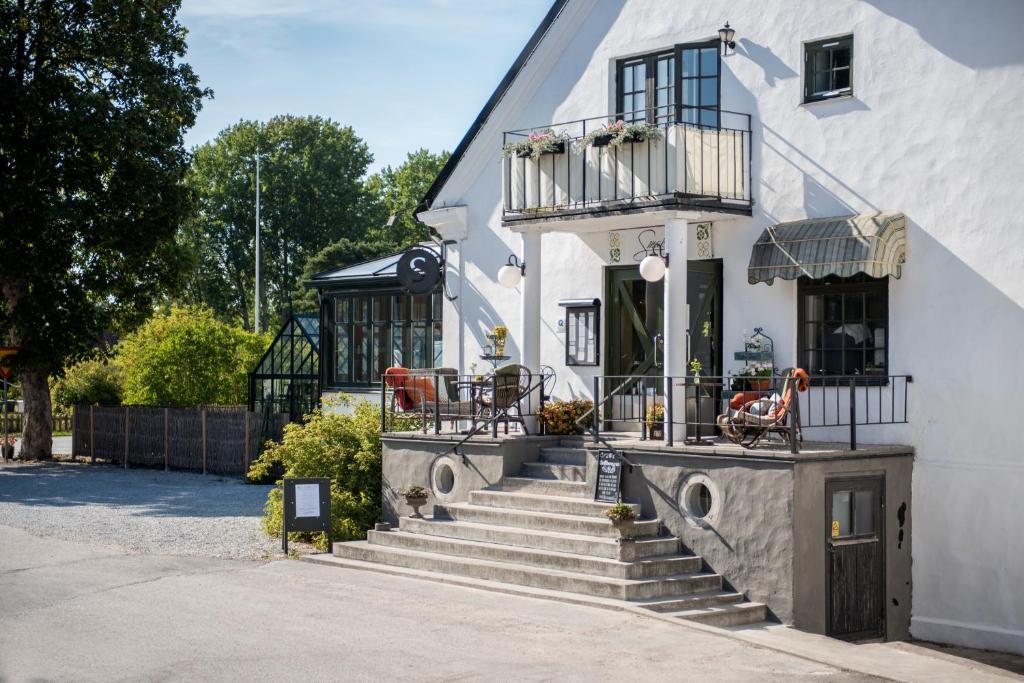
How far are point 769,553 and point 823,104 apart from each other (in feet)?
20.4

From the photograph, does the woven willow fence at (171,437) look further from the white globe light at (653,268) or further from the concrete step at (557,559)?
the white globe light at (653,268)

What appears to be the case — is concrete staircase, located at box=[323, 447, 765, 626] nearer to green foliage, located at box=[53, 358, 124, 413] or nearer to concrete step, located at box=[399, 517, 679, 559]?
concrete step, located at box=[399, 517, 679, 559]

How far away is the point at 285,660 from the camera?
11250 millimetres

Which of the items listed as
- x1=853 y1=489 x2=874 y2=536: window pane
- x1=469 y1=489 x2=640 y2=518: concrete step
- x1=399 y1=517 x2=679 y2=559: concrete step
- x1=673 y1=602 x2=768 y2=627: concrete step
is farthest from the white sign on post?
x1=853 y1=489 x2=874 y2=536: window pane

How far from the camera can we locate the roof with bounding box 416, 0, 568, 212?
19719 millimetres

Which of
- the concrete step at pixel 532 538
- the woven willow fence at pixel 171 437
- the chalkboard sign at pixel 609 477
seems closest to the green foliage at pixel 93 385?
the woven willow fence at pixel 171 437

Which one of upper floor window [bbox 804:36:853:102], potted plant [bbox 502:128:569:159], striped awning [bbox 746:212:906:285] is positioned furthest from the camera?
potted plant [bbox 502:128:569:159]

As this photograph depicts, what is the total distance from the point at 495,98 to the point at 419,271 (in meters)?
3.61

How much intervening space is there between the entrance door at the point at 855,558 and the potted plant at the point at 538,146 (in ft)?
20.6

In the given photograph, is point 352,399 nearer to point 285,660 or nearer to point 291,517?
point 291,517

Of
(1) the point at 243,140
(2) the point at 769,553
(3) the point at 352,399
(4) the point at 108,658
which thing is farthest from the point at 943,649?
(1) the point at 243,140

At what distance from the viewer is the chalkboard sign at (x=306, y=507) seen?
56.4 feet

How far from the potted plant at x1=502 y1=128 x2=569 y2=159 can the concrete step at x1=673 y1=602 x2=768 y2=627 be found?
7055 mm

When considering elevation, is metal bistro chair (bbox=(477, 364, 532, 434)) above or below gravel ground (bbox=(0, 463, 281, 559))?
above
